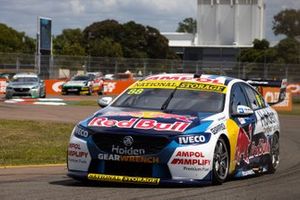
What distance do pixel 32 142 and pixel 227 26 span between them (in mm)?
101413

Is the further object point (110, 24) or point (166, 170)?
point (110, 24)

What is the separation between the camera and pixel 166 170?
8609mm

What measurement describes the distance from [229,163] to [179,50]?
122 m

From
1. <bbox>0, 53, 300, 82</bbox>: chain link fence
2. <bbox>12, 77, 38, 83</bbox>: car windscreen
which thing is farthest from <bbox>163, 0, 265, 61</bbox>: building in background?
<bbox>12, 77, 38, 83</bbox>: car windscreen

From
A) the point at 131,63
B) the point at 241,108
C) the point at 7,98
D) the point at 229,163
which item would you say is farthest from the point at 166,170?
the point at 131,63

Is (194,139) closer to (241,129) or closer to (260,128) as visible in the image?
(241,129)

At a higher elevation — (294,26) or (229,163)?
(294,26)

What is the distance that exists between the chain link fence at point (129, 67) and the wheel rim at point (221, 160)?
37964mm

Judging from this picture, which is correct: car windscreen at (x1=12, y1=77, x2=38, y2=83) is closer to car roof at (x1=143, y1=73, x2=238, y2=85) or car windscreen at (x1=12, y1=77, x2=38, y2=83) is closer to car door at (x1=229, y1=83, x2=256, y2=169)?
car roof at (x1=143, y1=73, x2=238, y2=85)

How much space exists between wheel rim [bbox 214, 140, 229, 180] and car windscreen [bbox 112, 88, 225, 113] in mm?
670

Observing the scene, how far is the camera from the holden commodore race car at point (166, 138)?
857 cm

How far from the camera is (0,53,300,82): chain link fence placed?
5072 centimetres

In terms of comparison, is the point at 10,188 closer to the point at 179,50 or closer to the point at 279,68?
the point at 279,68

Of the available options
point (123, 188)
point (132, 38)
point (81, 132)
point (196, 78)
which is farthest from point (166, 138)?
point (132, 38)
